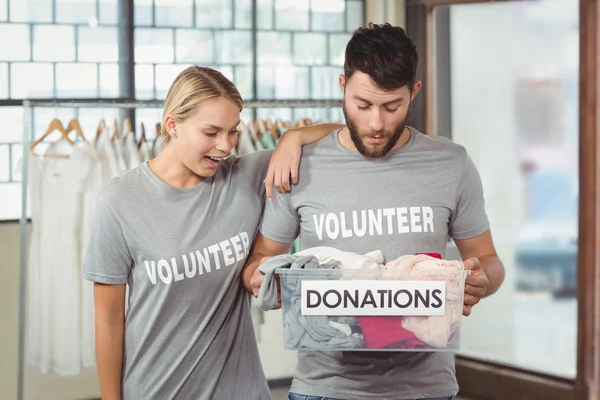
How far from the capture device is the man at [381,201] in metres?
1.73

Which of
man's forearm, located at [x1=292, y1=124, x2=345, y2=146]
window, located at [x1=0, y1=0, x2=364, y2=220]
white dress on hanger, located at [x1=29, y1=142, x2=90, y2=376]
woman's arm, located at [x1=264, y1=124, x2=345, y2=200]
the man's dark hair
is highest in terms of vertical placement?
window, located at [x1=0, y1=0, x2=364, y2=220]

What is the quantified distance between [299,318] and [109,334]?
465mm

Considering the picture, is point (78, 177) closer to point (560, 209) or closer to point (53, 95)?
point (53, 95)

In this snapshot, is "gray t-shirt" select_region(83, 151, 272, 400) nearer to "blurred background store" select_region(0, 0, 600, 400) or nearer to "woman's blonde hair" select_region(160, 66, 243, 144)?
"woman's blonde hair" select_region(160, 66, 243, 144)

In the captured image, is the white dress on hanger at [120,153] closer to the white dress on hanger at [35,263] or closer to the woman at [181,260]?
the white dress on hanger at [35,263]

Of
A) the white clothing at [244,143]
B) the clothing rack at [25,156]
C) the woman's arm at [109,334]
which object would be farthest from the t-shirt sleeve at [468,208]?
the white clothing at [244,143]

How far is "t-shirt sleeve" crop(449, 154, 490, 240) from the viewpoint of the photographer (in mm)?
1813

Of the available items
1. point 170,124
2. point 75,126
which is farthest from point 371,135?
point 75,126

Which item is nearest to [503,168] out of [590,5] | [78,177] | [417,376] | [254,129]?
[590,5]

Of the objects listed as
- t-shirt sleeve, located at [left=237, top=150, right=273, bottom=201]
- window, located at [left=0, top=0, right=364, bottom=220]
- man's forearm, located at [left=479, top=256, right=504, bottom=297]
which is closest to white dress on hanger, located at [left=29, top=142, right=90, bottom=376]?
window, located at [left=0, top=0, right=364, bottom=220]

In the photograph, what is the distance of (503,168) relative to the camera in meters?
4.36

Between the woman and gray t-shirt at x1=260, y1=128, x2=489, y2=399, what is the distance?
73 mm

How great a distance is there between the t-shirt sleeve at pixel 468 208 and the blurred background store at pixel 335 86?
2.07m

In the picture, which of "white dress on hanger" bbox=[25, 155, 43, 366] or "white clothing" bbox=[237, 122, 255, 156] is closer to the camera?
"white dress on hanger" bbox=[25, 155, 43, 366]
